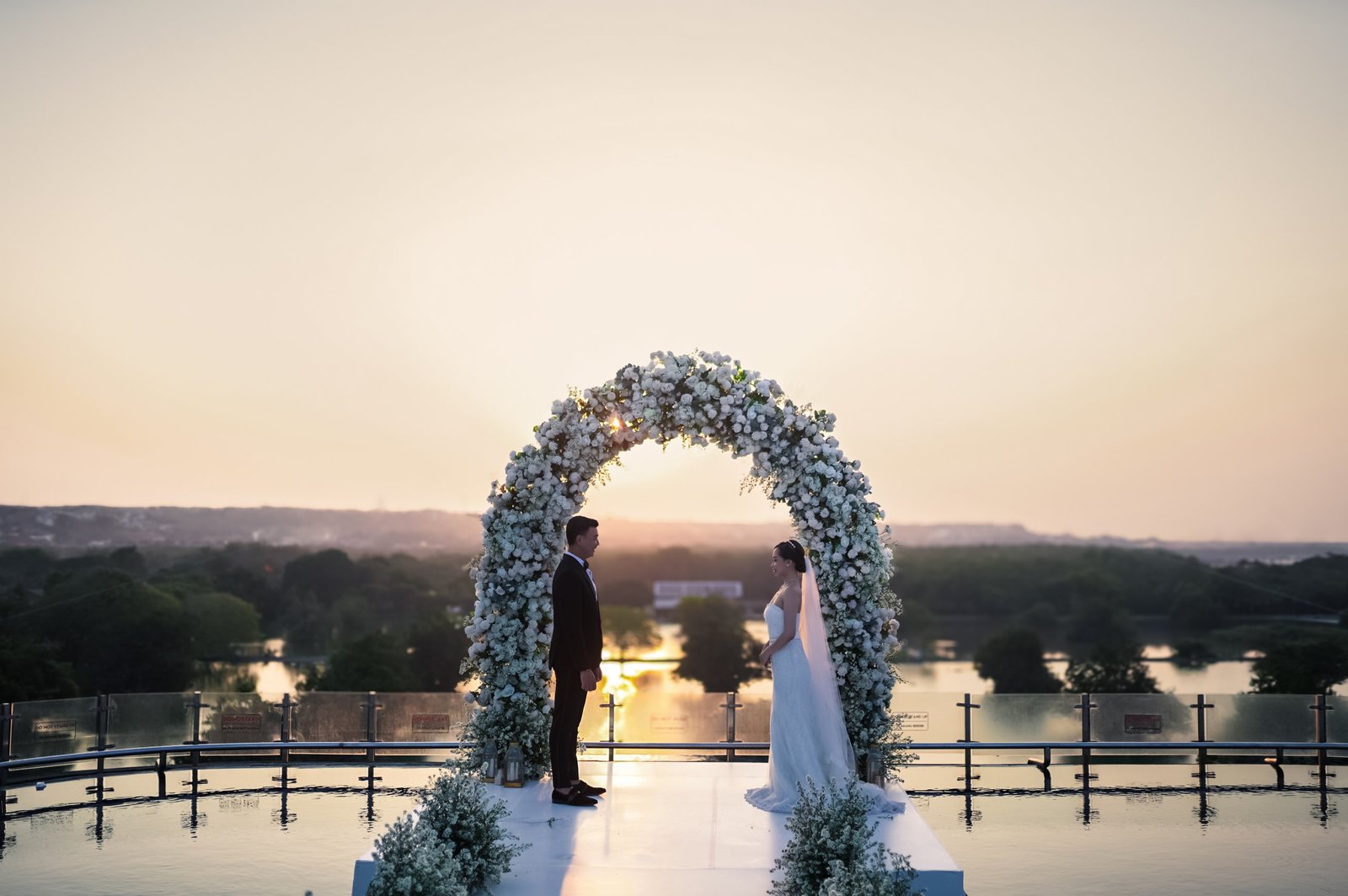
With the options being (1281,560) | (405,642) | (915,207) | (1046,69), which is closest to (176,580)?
(405,642)

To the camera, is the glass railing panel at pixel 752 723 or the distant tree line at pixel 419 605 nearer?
the glass railing panel at pixel 752 723

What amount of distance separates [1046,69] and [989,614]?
2288 inches

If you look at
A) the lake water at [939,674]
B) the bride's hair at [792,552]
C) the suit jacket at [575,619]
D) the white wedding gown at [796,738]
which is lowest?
the lake water at [939,674]

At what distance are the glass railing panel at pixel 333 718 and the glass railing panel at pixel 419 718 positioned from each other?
0.15 metres

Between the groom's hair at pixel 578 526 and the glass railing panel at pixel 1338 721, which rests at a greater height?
the groom's hair at pixel 578 526

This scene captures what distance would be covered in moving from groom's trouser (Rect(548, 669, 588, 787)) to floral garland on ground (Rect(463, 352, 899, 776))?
0.74 metres

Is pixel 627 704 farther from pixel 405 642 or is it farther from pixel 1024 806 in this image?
pixel 405 642

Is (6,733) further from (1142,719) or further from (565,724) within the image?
(1142,719)

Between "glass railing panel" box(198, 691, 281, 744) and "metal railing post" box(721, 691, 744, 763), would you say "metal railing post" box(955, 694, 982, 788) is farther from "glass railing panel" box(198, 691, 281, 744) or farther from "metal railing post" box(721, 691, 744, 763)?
"glass railing panel" box(198, 691, 281, 744)

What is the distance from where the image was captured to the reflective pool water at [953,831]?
8.38 m

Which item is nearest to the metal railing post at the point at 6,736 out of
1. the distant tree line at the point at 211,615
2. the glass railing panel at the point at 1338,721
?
the glass railing panel at the point at 1338,721

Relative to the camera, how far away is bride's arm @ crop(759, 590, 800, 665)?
30.7 ft

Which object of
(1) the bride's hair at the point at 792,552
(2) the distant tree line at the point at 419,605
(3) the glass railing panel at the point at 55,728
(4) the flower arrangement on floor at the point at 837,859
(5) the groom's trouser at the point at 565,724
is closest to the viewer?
(4) the flower arrangement on floor at the point at 837,859

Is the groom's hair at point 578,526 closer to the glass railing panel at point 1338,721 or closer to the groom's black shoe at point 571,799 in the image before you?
the groom's black shoe at point 571,799
